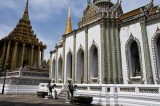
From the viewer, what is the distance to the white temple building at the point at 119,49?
15734 millimetres

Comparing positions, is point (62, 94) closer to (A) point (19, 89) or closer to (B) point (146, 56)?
(B) point (146, 56)

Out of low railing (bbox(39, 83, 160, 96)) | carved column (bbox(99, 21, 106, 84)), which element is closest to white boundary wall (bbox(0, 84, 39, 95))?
low railing (bbox(39, 83, 160, 96))

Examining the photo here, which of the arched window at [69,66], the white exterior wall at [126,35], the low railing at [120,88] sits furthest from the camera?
the arched window at [69,66]

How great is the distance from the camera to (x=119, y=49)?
1822 cm

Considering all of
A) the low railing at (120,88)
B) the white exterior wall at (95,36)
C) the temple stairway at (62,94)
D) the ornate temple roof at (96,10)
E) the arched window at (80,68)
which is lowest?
the temple stairway at (62,94)

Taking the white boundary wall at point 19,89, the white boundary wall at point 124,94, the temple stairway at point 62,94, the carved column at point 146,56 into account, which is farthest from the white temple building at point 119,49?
the white boundary wall at point 19,89

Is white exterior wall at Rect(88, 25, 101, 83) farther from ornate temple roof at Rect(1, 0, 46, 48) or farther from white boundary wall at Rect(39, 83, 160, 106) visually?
ornate temple roof at Rect(1, 0, 46, 48)

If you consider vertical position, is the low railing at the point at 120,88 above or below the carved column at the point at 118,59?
below

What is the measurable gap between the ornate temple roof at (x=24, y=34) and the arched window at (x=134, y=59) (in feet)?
106

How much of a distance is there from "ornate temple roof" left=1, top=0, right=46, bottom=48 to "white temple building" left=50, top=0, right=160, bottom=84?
989 inches

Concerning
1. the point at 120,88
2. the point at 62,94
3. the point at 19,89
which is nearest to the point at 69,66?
the point at 62,94

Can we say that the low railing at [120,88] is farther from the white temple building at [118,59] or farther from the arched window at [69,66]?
the arched window at [69,66]

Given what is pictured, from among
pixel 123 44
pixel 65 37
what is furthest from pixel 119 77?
pixel 65 37

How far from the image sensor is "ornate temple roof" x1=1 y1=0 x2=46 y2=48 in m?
43.5
